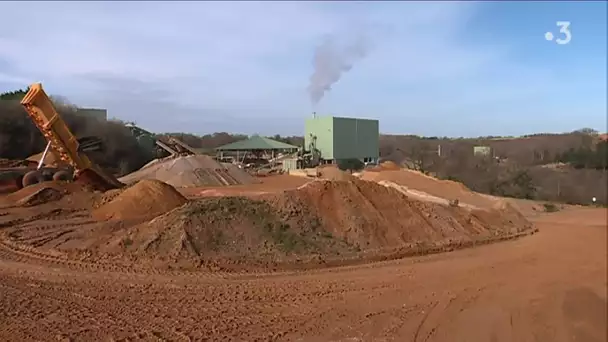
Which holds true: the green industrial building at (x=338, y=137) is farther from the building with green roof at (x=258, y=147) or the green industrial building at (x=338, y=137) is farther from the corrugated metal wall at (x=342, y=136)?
the building with green roof at (x=258, y=147)

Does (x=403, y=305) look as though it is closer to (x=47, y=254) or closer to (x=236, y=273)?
(x=236, y=273)

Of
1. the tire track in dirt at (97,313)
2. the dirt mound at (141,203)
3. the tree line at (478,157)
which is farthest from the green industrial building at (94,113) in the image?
the tire track in dirt at (97,313)

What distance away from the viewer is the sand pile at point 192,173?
129ft

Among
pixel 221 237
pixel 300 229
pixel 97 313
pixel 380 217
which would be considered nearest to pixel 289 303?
pixel 97 313

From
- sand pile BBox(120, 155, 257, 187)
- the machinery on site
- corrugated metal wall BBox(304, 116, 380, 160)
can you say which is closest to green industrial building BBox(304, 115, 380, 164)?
corrugated metal wall BBox(304, 116, 380, 160)

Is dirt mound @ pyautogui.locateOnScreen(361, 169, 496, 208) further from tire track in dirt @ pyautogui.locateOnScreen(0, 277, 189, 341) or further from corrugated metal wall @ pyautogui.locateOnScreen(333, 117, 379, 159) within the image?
corrugated metal wall @ pyautogui.locateOnScreen(333, 117, 379, 159)

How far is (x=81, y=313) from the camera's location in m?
9.30

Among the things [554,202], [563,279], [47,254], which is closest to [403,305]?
[554,202]

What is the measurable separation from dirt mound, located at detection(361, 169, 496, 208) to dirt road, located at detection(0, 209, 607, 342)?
13.2 metres

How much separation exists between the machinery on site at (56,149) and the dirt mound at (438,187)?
17.7 metres

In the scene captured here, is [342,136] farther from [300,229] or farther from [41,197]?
[300,229]

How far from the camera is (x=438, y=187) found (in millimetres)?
32844

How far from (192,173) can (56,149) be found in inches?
526

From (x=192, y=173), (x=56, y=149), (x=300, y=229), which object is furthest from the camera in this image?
A: (x=192, y=173)
